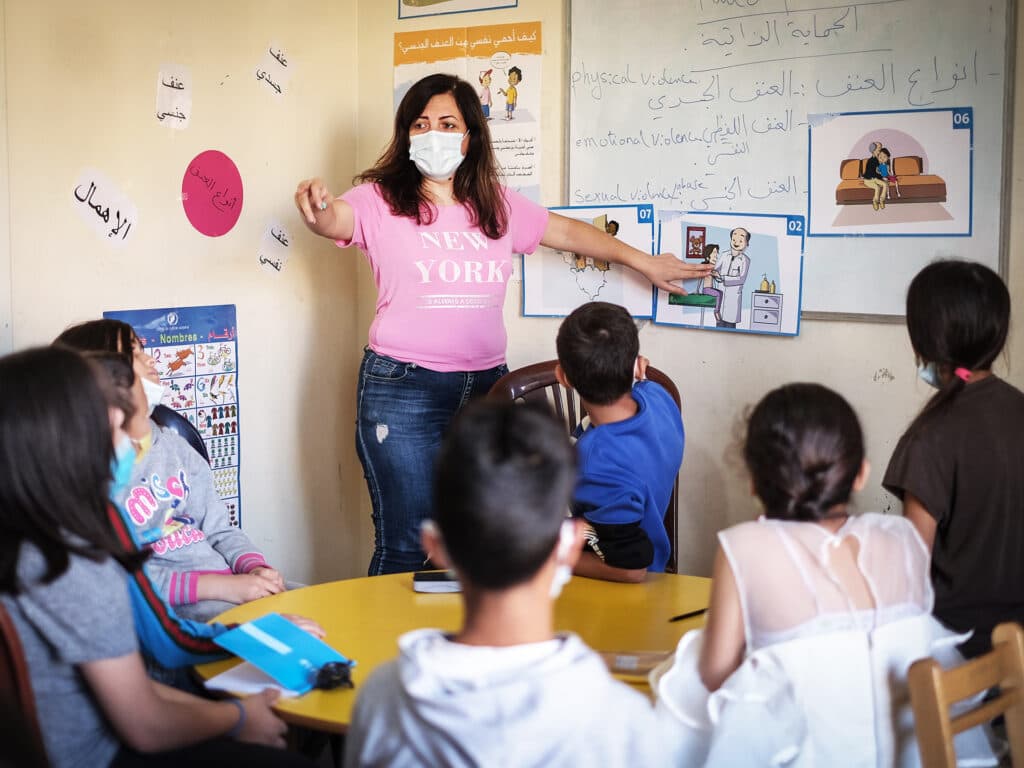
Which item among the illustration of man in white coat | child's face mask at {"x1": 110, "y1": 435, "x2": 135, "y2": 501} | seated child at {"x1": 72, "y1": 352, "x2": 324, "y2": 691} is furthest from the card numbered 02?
child's face mask at {"x1": 110, "y1": 435, "x2": 135, "y2": 501}

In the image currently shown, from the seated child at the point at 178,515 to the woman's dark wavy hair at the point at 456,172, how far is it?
88cm

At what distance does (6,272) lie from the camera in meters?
2.31

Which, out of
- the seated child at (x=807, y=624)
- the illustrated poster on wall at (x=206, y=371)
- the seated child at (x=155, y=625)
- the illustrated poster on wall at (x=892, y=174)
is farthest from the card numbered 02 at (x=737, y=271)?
the seated child at (x=155, y=625)

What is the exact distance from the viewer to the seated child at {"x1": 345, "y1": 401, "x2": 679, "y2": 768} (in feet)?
3.26

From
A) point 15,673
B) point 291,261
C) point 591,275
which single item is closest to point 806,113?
point 591,275

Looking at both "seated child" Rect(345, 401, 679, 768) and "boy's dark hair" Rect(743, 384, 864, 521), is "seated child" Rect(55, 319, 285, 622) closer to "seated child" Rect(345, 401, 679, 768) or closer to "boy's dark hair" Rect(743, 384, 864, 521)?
"seated child" Rect(345, 401, 679, 768)

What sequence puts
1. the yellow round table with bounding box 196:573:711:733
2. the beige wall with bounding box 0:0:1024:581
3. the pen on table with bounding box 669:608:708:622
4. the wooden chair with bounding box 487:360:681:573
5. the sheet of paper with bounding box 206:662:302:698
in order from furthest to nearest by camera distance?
the wooden chair with bounding box 487:360:681:573 < the beige wall with bounding box 0:0:1024:581 < the pen on table with bounding box 669:608:708:622 < the yellow round table with bounding box 196:573:711:733 < the sheet of paper with bounding box 206:662:302:698

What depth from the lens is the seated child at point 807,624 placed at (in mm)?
1280

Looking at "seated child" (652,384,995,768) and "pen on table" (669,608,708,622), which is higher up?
"seated child" (652,384,995,768)

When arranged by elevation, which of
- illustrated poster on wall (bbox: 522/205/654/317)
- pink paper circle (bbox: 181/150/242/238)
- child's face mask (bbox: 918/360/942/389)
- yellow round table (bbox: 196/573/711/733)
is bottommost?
yellow round table (bbox: 196/573/711/733)

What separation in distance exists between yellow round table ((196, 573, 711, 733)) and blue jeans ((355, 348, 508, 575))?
2.55 ft

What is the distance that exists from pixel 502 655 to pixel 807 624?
472 millimetres

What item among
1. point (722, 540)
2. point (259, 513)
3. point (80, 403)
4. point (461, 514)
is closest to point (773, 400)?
point (722, 540)

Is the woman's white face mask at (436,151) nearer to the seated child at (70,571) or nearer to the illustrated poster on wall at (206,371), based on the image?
the illustrated poster on wall at (206,371)
